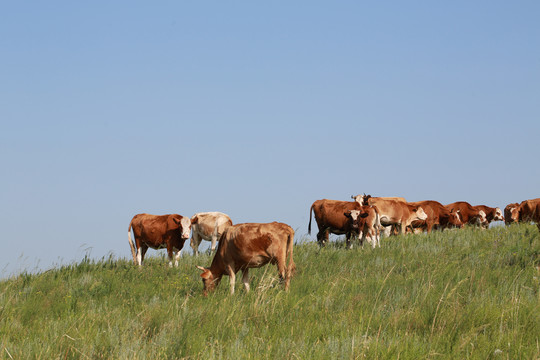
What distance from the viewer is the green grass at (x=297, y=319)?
20.7 ft

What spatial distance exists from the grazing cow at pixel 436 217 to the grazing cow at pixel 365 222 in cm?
716

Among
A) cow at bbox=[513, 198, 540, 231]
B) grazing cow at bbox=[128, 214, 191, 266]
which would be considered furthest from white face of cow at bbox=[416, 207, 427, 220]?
grazing cow at bbox=[128, 214, 191, 266]

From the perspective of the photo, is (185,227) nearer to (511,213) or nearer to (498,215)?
(511,213)

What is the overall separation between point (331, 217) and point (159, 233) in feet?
23.2

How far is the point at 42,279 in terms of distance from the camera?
47.3 feet

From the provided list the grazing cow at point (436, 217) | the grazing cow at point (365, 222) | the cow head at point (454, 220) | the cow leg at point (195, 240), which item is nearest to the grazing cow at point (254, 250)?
the grazing cow at point (365, 222)

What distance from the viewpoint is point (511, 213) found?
3450cm

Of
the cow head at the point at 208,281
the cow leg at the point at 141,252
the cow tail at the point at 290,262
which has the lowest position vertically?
the cow leg at the point at 141,252

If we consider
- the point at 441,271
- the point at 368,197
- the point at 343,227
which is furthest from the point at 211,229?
the point at 441,271

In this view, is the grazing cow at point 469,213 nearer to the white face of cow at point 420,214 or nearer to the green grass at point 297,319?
the white face of cow at point 420,214

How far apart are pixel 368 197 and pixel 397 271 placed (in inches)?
448

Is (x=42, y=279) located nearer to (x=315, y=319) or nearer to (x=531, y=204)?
(x=315, y=319)

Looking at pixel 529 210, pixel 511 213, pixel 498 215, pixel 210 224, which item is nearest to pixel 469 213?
pixel 511 213

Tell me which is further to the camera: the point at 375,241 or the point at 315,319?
the point at 375,241
